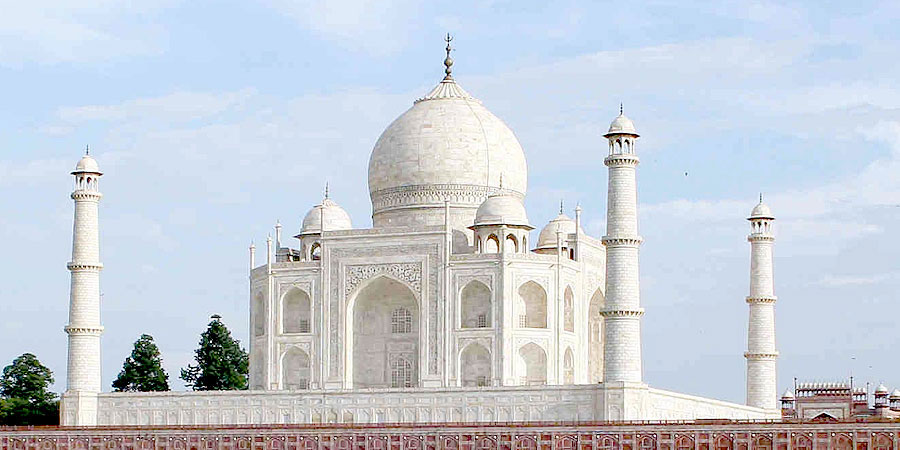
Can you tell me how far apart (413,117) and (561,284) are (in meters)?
5.14

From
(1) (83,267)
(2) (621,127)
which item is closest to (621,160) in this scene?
(2) (621,127)

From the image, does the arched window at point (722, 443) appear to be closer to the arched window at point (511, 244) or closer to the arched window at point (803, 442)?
the arched window at point (803, 442)

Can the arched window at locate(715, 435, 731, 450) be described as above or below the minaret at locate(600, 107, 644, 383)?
below

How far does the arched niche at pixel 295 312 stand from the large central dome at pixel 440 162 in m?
2.56

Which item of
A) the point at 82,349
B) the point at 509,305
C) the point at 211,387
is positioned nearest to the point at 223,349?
the point at 211,387

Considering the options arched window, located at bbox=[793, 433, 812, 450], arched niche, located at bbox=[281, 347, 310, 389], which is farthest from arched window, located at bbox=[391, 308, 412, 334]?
arched window, located at bbox=[793, 433, 812, 450]

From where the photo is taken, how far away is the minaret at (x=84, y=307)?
101 feet

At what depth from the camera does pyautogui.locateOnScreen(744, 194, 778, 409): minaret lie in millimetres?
34281

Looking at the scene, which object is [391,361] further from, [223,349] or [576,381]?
[223,349]

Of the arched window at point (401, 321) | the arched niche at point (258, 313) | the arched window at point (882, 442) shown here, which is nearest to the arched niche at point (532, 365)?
the arched window at point (401, 321)

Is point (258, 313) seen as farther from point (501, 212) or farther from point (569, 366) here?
point (569, 366)

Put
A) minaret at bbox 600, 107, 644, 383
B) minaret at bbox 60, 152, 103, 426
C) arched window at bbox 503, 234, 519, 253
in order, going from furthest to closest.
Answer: arched window at bbox 503, 234, 519, 253
minaret at bbox 60, 152, 103, 426
minaret at bbox 600, 107, 644, 383

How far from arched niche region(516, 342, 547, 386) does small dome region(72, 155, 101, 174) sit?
888 cm

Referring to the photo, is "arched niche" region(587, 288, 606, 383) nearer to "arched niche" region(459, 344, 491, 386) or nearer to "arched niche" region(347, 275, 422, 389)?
"arched niche" region(459, 344, 491, 386)
